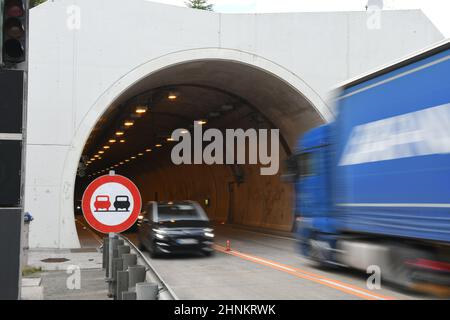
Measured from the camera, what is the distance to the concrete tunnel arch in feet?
60.8

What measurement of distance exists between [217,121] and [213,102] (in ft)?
12.3

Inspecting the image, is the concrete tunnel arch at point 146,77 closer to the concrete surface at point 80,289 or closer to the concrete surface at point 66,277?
the concrete surface at point 66,277

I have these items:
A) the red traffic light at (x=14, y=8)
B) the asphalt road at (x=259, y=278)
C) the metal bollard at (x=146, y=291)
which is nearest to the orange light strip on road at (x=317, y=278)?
the asphalt road at (x=259, y=278)

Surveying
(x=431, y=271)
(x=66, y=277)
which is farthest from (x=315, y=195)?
(x=66, y=277)

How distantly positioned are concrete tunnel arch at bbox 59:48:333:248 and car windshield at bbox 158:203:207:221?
376cm

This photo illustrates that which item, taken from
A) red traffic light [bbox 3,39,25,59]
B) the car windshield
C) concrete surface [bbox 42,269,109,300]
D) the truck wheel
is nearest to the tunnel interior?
the car windshield

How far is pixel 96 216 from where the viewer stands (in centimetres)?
808

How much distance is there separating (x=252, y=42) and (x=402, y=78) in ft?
38.2

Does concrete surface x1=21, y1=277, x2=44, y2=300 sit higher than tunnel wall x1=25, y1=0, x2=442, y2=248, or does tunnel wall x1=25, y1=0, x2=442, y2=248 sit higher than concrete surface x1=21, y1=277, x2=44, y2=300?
tunnel wall x1=25, y1=0, x2=442, y2=248

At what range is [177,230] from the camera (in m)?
15.5

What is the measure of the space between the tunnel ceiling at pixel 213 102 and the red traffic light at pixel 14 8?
15.0m

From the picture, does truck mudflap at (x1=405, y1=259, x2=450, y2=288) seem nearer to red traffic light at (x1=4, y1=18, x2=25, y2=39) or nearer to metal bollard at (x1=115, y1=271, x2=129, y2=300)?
metal bollard at (x1=115, y1=271, x2=129, y2=300)

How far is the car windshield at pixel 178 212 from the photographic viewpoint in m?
16.1

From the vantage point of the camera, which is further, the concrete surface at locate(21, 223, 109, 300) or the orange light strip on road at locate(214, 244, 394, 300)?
the concrete surface at locate(21, 223, 109, 300)
